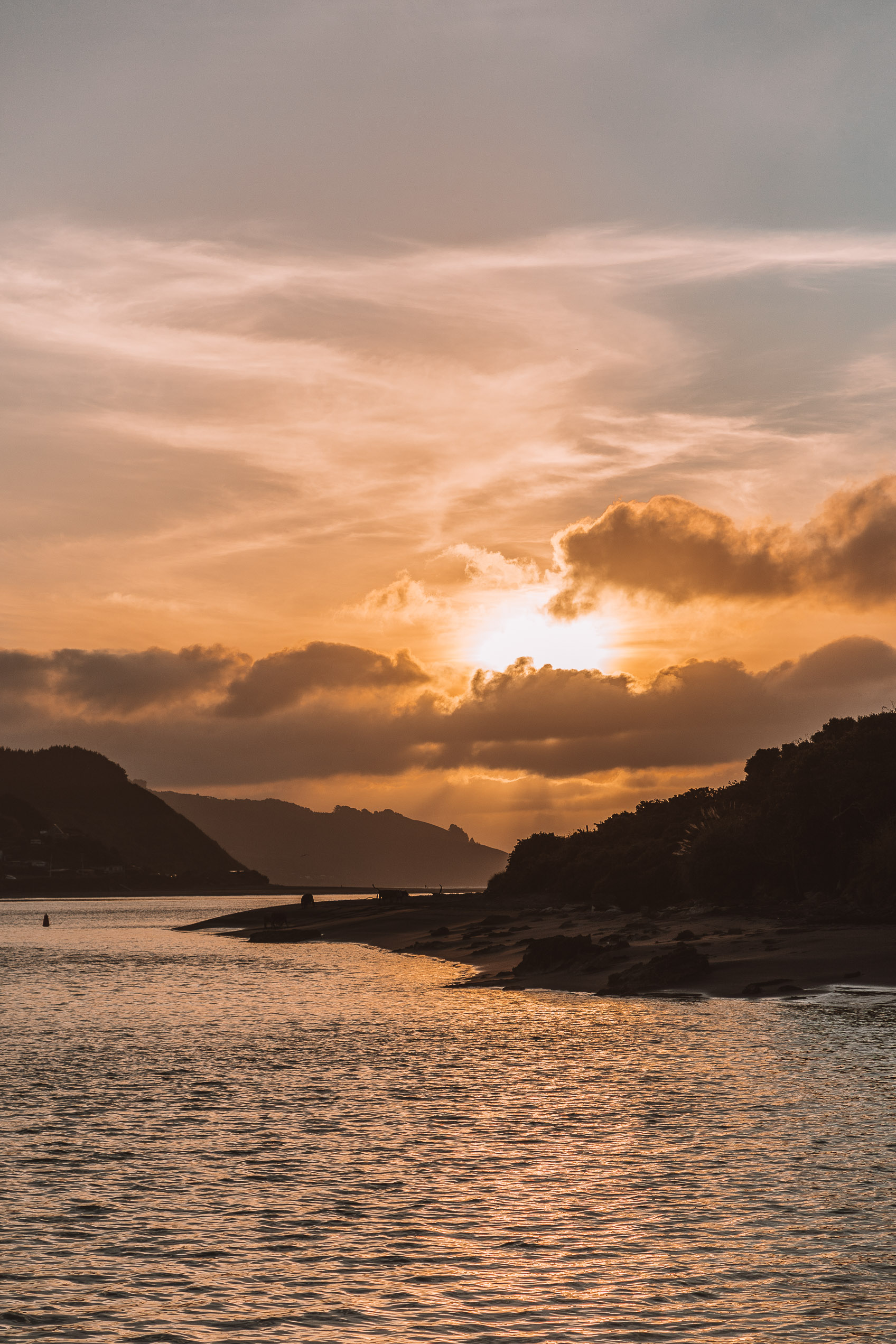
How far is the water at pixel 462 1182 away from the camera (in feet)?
49.4

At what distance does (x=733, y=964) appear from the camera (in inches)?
2141

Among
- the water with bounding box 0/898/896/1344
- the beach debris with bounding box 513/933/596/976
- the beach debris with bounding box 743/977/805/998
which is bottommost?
the beach debris with bounding box 513/933/596/976

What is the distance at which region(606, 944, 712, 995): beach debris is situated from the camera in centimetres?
5266

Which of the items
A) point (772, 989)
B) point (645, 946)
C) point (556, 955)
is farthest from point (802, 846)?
point (772, 989)

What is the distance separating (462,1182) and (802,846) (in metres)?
66.6

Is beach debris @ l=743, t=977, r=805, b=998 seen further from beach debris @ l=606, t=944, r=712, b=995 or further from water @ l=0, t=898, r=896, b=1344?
beach debris @ l=606, t=944, r=712, b=995

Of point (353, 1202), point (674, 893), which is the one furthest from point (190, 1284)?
point (674, 893)

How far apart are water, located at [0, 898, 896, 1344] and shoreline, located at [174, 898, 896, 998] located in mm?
6623

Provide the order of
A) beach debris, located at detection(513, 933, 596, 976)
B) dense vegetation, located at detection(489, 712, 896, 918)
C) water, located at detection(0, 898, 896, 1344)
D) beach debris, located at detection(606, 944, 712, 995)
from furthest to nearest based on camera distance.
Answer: dense vegetation, located at detection(489, 712, 896, 918), beach debris, located at detection(513, 933, 596, 976), beach debris, located at detection(606, 944, 712, 995), water, located at detection(0, 898, 896, 1344)

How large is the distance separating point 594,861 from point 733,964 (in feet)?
261

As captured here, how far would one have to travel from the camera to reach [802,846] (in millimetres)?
83125

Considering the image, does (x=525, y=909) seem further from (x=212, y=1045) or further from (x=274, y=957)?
(x=212, y=1045)

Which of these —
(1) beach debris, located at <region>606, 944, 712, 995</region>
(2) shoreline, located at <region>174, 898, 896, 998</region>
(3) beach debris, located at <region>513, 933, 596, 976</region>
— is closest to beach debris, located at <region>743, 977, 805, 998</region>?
(2) shoreline, located at <region>174, 898, 896, 998</region>

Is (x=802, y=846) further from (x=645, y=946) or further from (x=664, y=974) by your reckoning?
(x=664, y=974)
